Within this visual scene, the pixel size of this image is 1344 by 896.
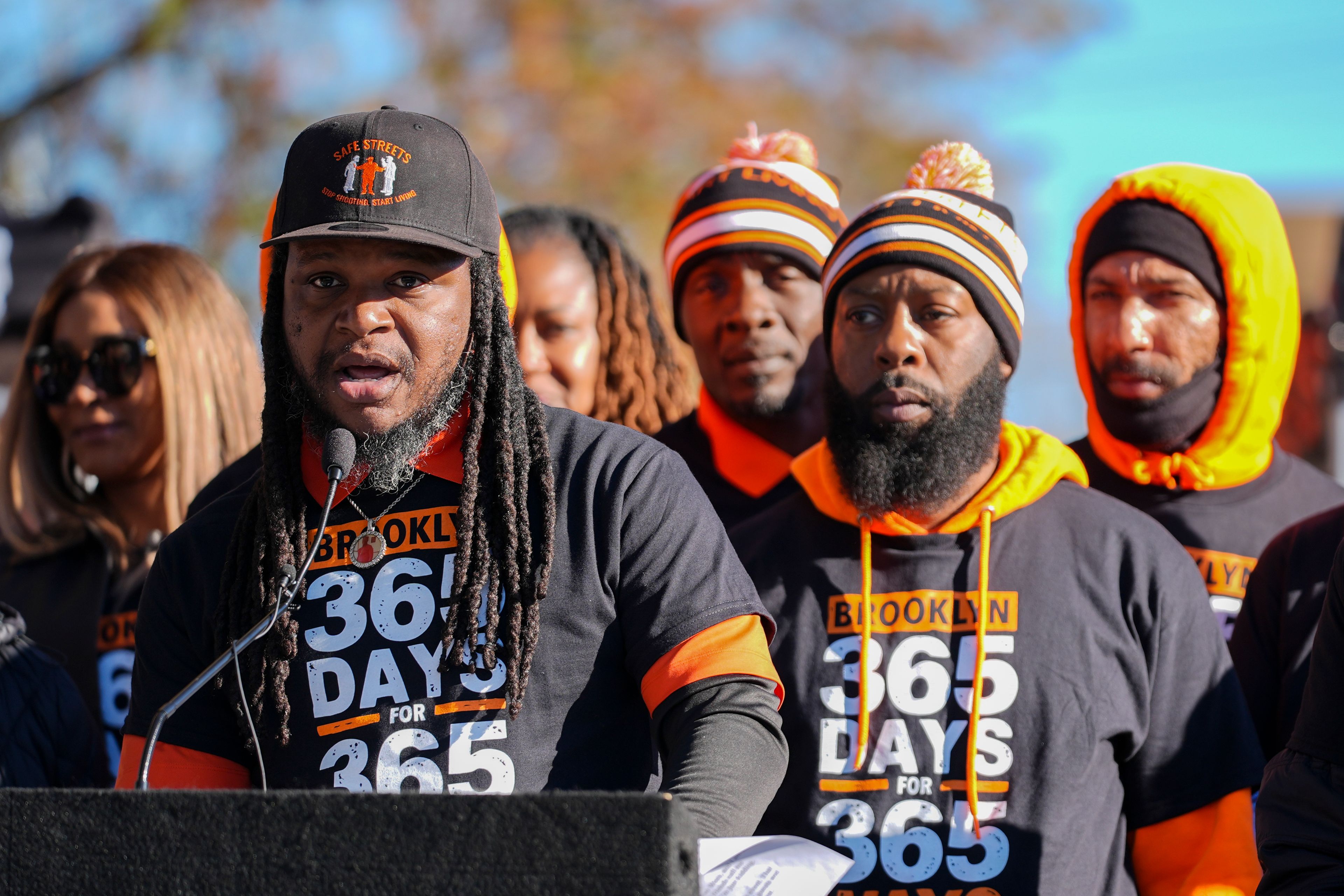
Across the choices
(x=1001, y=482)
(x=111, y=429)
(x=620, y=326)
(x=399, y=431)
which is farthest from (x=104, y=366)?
(x=1001, y=482)

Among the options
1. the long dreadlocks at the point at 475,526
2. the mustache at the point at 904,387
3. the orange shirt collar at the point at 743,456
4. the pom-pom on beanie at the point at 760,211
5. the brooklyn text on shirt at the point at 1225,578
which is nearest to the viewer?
the long dreadlocks at the point at 475,526

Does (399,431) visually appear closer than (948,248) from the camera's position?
Yes

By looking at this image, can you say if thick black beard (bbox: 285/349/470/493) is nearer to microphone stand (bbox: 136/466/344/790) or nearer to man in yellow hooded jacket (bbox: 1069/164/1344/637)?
microphone stand (bbox: 136/466/344/790)

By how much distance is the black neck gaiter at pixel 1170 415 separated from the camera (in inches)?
173

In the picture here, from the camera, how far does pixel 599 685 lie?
2.76 m

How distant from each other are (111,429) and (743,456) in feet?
6.64

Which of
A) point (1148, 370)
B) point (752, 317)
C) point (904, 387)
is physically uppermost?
point (752, 317)

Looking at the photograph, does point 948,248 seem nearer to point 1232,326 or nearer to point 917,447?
point 917,447

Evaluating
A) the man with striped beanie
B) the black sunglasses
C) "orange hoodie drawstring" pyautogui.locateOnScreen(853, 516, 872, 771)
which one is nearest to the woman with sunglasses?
the black sunglasses

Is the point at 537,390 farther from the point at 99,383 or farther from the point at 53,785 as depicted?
the point at 53,785

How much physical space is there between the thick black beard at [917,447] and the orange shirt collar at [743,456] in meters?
0.60

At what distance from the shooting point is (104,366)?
4.67 meters

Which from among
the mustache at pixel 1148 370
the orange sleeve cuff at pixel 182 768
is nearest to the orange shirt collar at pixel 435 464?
the orange sleeve cuff at pixel 182 768

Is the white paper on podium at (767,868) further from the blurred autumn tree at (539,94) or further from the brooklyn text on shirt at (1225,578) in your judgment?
the blurred autumn tree at (539,94)
